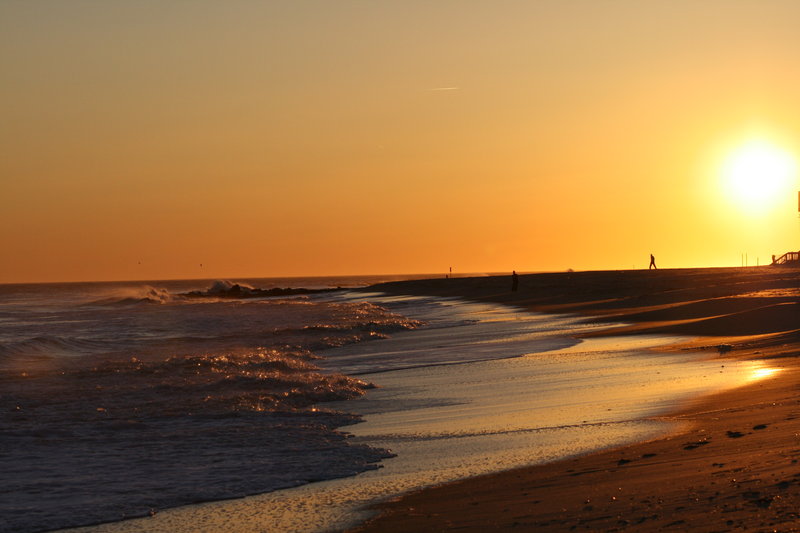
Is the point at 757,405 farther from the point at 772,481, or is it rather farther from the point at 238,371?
the point at 238,371

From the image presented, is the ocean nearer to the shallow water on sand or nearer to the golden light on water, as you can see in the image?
the shallow water on sand

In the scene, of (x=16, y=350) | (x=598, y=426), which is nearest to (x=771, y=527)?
(x=598, y=426)

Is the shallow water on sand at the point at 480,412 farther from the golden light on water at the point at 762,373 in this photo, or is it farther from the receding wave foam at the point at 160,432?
the receding wave foam at the point at 160,432

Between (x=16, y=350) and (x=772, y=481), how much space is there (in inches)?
1075

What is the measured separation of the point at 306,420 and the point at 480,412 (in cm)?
268

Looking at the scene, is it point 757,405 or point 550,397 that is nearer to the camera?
point 757,405

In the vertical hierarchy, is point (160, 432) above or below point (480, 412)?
below

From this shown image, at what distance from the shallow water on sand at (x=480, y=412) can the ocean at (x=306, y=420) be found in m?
0.04

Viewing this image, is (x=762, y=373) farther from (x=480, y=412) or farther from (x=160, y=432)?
(x=160, y=432)

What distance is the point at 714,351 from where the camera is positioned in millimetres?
18766

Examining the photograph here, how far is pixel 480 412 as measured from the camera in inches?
505

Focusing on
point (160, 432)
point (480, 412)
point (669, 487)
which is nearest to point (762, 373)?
point (480, 412)

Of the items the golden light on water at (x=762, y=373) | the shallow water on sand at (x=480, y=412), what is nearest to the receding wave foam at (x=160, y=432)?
the shallow water on sand at (x=480, y=412)

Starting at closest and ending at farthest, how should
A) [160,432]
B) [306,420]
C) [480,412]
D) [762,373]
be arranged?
[160,432] → [480,412] → [306,420] → [762,373]
